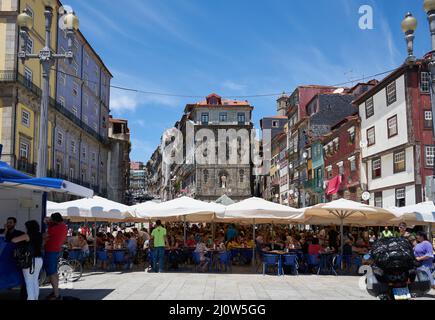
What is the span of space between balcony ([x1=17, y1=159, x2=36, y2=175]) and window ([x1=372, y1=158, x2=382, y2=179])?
2519 centimetres

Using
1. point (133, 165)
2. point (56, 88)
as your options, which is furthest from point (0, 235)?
point (133, 165)

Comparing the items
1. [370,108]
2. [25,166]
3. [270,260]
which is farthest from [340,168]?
[270,260]

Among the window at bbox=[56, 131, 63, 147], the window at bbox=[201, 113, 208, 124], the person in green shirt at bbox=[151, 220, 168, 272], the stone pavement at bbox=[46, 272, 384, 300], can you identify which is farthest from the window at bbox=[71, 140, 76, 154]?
the stone pavement at bbox=[46, 272, 384, 300]

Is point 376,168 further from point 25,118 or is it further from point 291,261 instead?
point 25,118

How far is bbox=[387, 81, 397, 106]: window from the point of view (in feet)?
105

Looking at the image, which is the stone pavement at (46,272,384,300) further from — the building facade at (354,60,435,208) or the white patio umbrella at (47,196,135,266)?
the building facade at (354,60,435,208)

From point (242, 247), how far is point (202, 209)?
3843 mm

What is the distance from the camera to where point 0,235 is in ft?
32.1

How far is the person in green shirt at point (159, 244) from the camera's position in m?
15.4

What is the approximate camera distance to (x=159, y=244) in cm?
1566

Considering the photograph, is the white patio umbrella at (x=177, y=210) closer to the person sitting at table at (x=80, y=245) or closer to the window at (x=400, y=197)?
the person sitting at table at (x=80, y=245)

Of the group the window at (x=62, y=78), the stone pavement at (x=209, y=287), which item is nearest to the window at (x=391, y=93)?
the stone pavement at (x=209, y=287)

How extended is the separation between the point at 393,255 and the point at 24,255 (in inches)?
241

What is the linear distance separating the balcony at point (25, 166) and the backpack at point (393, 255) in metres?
30.2
